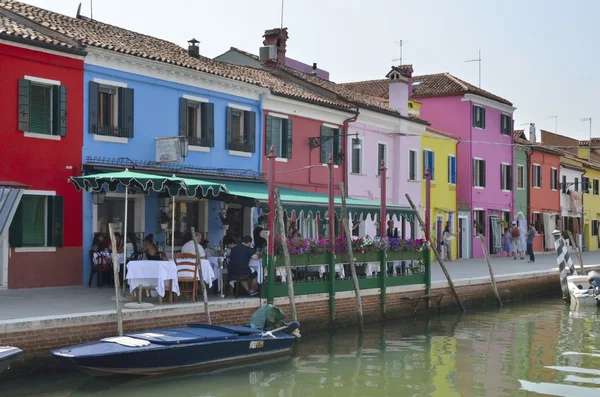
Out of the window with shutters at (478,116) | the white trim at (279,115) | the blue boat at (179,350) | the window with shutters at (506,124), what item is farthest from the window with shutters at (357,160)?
the window with shutters at (506,124)

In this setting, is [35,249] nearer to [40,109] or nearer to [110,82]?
[40,109]

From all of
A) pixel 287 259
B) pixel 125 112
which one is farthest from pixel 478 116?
pixel 287 259

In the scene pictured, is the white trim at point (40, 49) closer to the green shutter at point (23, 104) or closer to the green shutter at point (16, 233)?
the green shutter at point (23, 104)

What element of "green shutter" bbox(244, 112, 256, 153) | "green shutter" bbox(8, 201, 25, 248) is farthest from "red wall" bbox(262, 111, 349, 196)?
"green shutter" bbox(8, 201, 25, 248)

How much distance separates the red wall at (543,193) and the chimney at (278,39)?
17.7 meters

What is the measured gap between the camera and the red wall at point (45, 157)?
17.2 m

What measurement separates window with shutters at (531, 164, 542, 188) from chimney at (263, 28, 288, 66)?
723 inches

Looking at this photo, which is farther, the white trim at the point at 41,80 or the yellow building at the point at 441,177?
the yellow building at the point at 441,177

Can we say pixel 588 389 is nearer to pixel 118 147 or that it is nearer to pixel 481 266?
pixel 118 147

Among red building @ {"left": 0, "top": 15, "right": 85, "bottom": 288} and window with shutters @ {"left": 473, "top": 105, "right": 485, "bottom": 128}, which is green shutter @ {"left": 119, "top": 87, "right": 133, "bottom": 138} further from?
window with shutters @ {"left": 473, "top": 105, "right": 485, "bottom": 128}

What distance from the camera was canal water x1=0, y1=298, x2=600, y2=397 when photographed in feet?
41.4

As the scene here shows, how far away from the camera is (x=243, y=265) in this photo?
55.8 ft

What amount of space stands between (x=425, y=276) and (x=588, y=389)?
9.09 metres

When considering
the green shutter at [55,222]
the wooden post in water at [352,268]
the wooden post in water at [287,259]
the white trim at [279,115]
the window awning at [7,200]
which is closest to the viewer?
the window awning at [7,200]
